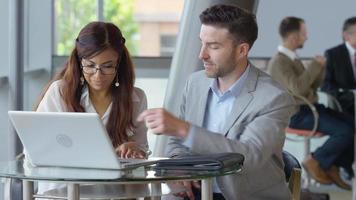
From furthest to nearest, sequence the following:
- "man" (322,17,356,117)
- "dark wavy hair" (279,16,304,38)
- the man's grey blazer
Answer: "man" (322,17,356,117)
"dark wavy hair" (279,16,304,38)
the man's grey blazer

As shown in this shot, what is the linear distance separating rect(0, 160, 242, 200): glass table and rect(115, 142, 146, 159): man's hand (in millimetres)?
245

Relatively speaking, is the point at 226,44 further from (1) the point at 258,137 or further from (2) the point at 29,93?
(2) the point at 29,93

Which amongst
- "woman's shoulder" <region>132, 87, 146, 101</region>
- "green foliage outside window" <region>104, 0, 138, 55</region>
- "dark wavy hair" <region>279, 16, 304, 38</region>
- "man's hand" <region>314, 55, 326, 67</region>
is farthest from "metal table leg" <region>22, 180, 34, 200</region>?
"green foliage outside window" <region>104, 0, 138, 55</region>

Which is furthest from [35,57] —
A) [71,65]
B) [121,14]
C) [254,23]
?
[121,14]

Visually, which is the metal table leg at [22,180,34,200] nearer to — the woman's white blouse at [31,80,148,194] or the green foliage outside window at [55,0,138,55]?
the woman's white blouse at [31,80,148,194]

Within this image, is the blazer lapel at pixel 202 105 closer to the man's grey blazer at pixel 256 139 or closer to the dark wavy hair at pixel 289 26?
the man's grey blazer at pixel 256 139

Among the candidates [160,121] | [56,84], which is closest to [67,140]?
[160,121]

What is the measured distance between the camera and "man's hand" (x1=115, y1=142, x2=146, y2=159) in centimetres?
343

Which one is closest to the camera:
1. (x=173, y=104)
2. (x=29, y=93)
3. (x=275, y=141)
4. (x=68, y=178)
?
(x=68, y=178)

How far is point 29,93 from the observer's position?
7.27m

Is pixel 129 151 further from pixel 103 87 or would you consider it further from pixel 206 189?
pixel 206 189

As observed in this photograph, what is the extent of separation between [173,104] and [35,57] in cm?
290

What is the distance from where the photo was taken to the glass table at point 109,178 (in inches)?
111

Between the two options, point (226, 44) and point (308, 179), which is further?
point (308, 179)
